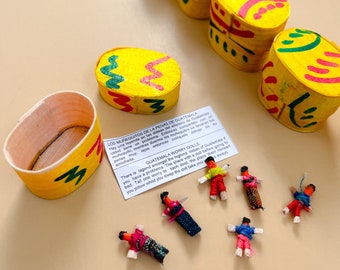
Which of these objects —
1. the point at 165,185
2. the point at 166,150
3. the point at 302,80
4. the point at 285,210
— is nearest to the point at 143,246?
the point at 165,185

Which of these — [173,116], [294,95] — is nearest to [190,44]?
[173,116]

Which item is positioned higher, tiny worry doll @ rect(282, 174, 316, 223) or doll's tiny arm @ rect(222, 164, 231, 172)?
doll's tiny arm @ rect(222, 164, 231, 172)

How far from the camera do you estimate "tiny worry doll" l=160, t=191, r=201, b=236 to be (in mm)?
858

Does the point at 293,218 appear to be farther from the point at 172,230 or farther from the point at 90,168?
the point at 90,168

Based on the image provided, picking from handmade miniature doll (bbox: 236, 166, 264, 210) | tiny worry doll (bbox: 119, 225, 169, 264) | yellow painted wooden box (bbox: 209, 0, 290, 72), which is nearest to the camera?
tiny worry doll (bbox: 119, 225, 169, 264)

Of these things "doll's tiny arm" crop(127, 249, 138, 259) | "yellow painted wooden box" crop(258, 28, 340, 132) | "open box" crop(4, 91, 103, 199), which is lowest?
"doll's tiny arm" crop(127, 249, 138, 259)

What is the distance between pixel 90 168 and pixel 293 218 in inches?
22.9

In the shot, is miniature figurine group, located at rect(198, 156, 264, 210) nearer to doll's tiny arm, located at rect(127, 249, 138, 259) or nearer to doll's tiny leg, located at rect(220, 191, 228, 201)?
doll's tiny leg, located at rect(220, 191, 228, 201)

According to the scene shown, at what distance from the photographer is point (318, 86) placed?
36.8 inches

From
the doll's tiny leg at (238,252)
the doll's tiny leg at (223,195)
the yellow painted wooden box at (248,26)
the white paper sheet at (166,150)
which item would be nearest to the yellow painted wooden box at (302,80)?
the yellow painted wooden box at (248,26)

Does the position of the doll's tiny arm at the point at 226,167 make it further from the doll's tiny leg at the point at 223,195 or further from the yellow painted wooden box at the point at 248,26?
the yellow painted wooden box at the point at 248,26

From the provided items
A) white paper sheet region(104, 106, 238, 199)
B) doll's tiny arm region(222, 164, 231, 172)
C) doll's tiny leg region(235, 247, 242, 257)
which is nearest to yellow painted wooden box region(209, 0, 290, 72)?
white paper sheet region(104, 106, 238, 199)

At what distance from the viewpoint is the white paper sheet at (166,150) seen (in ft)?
3.12

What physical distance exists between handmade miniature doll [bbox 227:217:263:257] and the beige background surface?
0.02 meters
